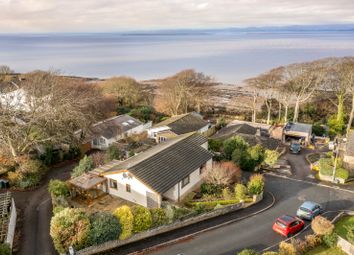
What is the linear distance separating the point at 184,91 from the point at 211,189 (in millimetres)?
33884

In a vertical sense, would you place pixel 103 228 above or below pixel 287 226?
above

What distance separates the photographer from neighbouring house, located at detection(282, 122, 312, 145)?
46188 millimetres

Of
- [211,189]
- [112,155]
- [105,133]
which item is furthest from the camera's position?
[105,133]

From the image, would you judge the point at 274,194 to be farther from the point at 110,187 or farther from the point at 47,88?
the point at 47,88

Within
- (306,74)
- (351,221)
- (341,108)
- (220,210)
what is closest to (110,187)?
(220,210)

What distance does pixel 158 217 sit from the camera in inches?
886

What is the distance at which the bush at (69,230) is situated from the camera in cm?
1916

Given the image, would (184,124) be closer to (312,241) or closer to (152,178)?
(152,178)

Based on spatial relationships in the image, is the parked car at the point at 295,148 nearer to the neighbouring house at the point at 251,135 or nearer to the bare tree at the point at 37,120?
the neighbouring house at the point at 251,135

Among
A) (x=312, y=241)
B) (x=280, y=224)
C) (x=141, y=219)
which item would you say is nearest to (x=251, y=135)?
(x=280, y=224)

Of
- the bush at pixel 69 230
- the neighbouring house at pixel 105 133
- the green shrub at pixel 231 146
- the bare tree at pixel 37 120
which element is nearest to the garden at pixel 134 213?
the bush at pixel 69 230

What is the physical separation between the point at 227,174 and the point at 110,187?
1144 centimetres

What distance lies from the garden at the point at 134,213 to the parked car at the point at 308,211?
13.0 ft

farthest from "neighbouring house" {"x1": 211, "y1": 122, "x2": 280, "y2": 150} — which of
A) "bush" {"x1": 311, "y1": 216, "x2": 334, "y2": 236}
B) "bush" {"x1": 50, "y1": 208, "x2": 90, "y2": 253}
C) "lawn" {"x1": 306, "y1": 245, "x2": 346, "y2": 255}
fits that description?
"bush" {"x1": 50, "y1": 208, "x2": 90, "y2": 253}
